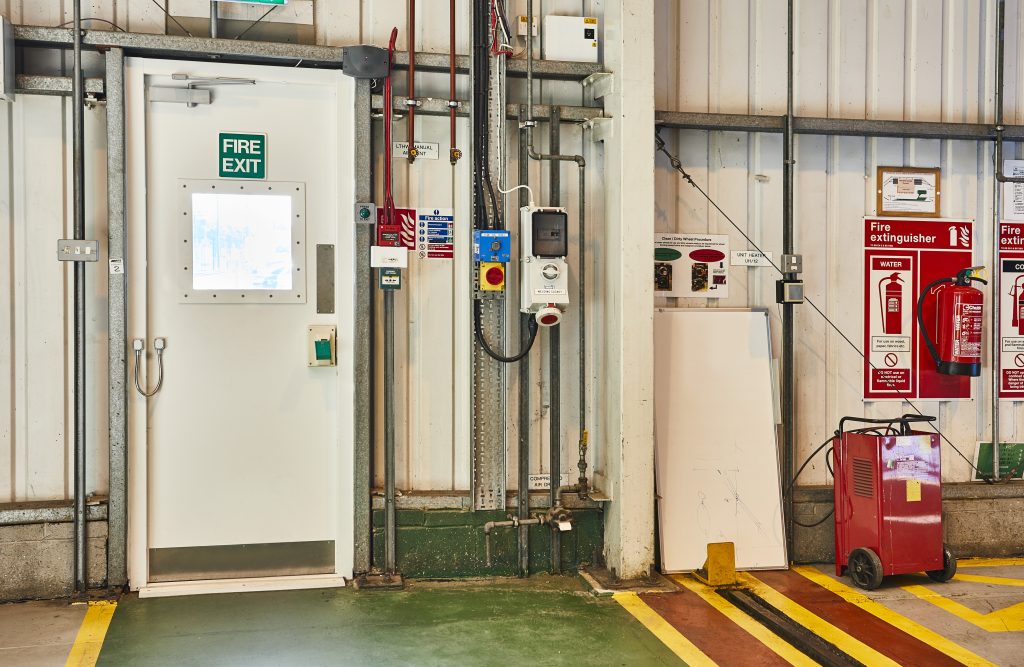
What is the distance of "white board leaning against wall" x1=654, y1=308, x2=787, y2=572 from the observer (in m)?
4.80

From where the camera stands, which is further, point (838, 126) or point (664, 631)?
point (838, 126)

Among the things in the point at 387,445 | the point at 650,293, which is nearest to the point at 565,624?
the point at 387,445

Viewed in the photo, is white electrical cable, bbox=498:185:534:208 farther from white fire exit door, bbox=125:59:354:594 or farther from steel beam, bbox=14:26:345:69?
steel beam, bbox=14:26:345:69

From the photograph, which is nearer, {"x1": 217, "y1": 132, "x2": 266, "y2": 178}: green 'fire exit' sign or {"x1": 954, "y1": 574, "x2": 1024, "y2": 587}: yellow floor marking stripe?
{"x1": 217, "y1": 132, "x2": 266, "y2": 178}: green 'fire exit' sign

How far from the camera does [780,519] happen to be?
192 inches

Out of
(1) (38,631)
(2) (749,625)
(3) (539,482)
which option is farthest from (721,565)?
(1) (38,631)

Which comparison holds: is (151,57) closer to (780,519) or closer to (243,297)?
(243,297)

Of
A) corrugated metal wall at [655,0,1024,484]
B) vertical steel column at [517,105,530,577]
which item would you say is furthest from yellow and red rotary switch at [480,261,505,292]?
corrugated metal wall at [655,0,1024,484]

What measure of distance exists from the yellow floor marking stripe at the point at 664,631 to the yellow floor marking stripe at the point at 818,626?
1.90 feet

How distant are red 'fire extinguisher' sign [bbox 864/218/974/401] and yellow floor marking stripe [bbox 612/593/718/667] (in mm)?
1899

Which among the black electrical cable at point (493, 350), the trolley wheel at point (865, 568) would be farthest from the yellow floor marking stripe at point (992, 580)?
the black electrical cable at point (493, 350)

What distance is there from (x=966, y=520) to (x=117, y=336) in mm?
4656

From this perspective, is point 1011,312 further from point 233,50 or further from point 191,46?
Answer: point 191,46

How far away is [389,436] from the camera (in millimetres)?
4531
